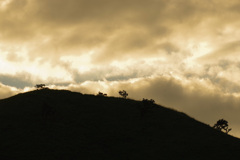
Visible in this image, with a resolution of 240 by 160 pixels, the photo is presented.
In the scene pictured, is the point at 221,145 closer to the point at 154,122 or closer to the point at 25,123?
the point at 154,122

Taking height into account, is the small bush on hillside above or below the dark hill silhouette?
above

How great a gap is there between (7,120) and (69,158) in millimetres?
20117

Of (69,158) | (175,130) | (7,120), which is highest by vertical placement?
(175,130)

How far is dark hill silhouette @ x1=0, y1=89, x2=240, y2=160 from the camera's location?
47406 millimetres

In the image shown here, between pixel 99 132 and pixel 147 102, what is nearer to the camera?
pixel 99 132

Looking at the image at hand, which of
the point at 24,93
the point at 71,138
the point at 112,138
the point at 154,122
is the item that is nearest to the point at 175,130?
the point at 154,122

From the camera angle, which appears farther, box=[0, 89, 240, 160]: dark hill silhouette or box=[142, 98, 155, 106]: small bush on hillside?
box=[142, 98, 155, 106]: small bush on hillside

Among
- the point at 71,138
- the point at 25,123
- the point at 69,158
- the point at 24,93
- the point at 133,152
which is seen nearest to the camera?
the point at 69,158

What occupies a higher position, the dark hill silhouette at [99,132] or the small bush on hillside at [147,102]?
the small bush on hillside at [147,102]

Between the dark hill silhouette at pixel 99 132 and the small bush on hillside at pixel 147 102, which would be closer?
the dark hill silhouette at pixel 99 132

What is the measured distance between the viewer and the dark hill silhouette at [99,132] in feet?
156

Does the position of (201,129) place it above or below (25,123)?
above

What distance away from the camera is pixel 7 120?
193ft

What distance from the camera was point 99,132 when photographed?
55562 millimetres
